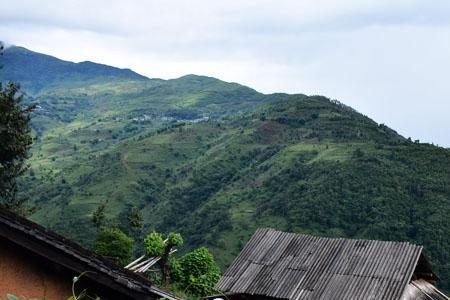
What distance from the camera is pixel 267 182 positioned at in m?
99.5

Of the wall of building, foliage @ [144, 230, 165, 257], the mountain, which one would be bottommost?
the mountain

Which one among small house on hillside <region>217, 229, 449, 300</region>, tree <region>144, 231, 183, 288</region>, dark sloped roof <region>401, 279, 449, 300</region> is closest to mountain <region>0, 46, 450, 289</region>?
tree <region>144, 231, 183, 288</region>

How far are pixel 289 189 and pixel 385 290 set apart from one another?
74.1 metres

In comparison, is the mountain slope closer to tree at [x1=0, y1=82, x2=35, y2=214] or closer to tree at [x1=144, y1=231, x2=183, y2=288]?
tree at [x1=0, y1=82, x2=35, y2=214]

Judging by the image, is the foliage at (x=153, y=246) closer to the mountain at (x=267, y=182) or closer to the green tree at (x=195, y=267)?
the green tree at (x=195, y=267)

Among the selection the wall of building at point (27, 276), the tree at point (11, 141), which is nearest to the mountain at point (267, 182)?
the tree at point (11, 141)

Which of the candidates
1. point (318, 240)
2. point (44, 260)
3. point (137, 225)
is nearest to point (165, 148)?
point (137, 225)

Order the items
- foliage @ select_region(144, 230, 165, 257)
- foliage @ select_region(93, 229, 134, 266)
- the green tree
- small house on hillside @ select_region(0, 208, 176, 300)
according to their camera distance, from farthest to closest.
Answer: foliage @ select_region(93, 229, 134, 266) → the green tree → foliage @ select_region(144, 230, 165, 257) → small house on hillside @ select_region(0, 208, 176, 300)

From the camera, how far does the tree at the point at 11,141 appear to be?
87.0 ft

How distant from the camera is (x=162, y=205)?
10619cm

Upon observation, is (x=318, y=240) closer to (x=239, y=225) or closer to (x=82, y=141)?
(x=239, y=225)

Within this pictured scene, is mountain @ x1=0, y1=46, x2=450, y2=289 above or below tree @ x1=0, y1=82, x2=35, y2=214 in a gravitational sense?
below

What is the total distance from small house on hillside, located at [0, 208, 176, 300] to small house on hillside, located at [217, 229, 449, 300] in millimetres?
11885

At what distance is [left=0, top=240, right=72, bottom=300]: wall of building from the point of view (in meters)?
5.24
